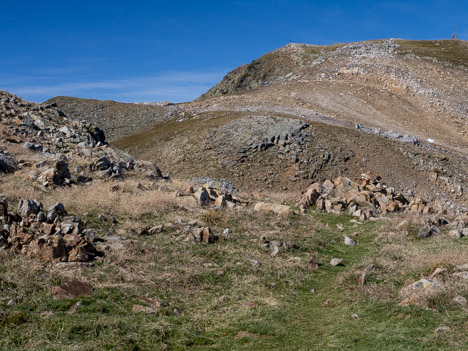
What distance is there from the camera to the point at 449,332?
26.6ft

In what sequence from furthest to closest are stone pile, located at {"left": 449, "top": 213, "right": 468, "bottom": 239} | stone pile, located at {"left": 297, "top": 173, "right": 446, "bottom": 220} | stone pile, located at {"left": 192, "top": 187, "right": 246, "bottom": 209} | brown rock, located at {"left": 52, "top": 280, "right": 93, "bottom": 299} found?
1. stone pile, located at {"left": 297, "top": 173, "right": 446, "bottom": 220}
2. stone pile, located at {"left": 192, "top": 187, "right": 246, "bottom": 209}
3. stone pile, located at {"left": 449, "top": 213, "right": 468, "bottom": 239}
4. brown rock, located at {"left": 52, "top": 280, "right": 93, "bottom": 299}

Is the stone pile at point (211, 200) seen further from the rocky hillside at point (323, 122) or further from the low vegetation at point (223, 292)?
the rocky hillside at point (323, 122)

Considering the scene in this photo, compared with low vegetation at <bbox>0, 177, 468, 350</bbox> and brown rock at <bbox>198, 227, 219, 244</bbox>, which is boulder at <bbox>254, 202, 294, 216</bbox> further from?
brown rock at <bbox>198, 227, 219, 244</bbox>

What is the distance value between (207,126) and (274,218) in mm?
26847

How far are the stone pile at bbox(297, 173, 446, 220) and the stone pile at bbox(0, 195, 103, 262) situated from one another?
1381 cm

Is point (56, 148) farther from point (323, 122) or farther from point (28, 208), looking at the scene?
point (323, 122)

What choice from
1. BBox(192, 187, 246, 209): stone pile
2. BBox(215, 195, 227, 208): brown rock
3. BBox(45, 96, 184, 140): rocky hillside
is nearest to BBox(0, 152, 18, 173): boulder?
BBox(192, 187, 246, 209): stone pile

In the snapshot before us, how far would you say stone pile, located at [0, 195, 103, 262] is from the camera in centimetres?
1191

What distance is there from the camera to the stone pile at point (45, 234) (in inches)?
469

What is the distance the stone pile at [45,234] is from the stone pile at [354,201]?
45.3ft

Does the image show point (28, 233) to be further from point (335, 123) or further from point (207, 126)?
point (335, 123)

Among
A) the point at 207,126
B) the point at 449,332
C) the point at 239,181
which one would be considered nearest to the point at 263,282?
the point at 449,332

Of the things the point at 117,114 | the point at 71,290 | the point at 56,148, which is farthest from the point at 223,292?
the point at 117,114

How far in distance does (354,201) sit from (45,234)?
17.7m
